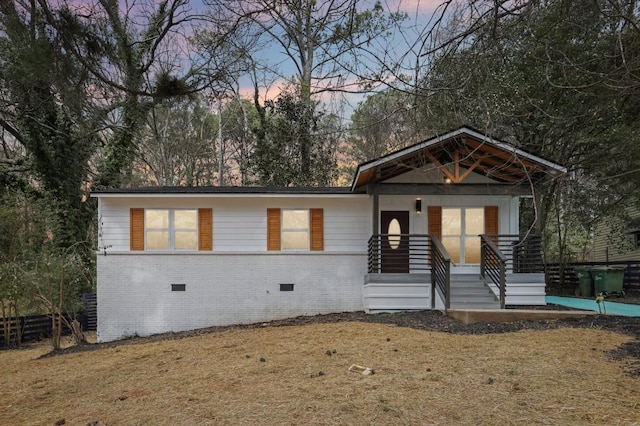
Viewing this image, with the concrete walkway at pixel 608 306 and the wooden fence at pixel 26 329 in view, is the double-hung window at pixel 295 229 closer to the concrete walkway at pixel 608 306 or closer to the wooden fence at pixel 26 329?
the concrete walkway at pixel 608 306

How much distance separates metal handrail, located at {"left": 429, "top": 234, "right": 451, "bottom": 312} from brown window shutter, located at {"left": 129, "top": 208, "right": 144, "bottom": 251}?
24.6 feet

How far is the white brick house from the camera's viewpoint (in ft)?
42.6

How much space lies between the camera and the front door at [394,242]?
42.5 feet

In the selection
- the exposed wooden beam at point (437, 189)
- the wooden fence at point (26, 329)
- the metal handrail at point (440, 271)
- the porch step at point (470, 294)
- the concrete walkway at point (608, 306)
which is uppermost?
the exposed wooden beam at point (437, 189)

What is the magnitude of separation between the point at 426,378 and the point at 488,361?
45.5 inches

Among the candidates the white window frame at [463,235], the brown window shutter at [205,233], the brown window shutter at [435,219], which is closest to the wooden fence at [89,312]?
the brown window shutter at [205,233]

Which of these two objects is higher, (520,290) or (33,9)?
(33,9)

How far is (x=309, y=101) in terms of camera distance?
848 inches

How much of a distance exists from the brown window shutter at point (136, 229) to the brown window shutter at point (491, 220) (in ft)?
30.1

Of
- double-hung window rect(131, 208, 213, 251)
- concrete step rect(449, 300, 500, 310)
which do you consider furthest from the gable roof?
double-hung window rect(131, 208, 213, 251)

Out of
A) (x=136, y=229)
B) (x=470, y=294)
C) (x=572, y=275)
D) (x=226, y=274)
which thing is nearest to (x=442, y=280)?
(x=470, y=294)

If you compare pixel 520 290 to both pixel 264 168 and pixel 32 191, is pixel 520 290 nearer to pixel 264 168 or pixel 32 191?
pixel 264 168

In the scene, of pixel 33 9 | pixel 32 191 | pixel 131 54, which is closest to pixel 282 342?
pixel 131 54

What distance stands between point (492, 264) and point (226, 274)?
677 centimetres
